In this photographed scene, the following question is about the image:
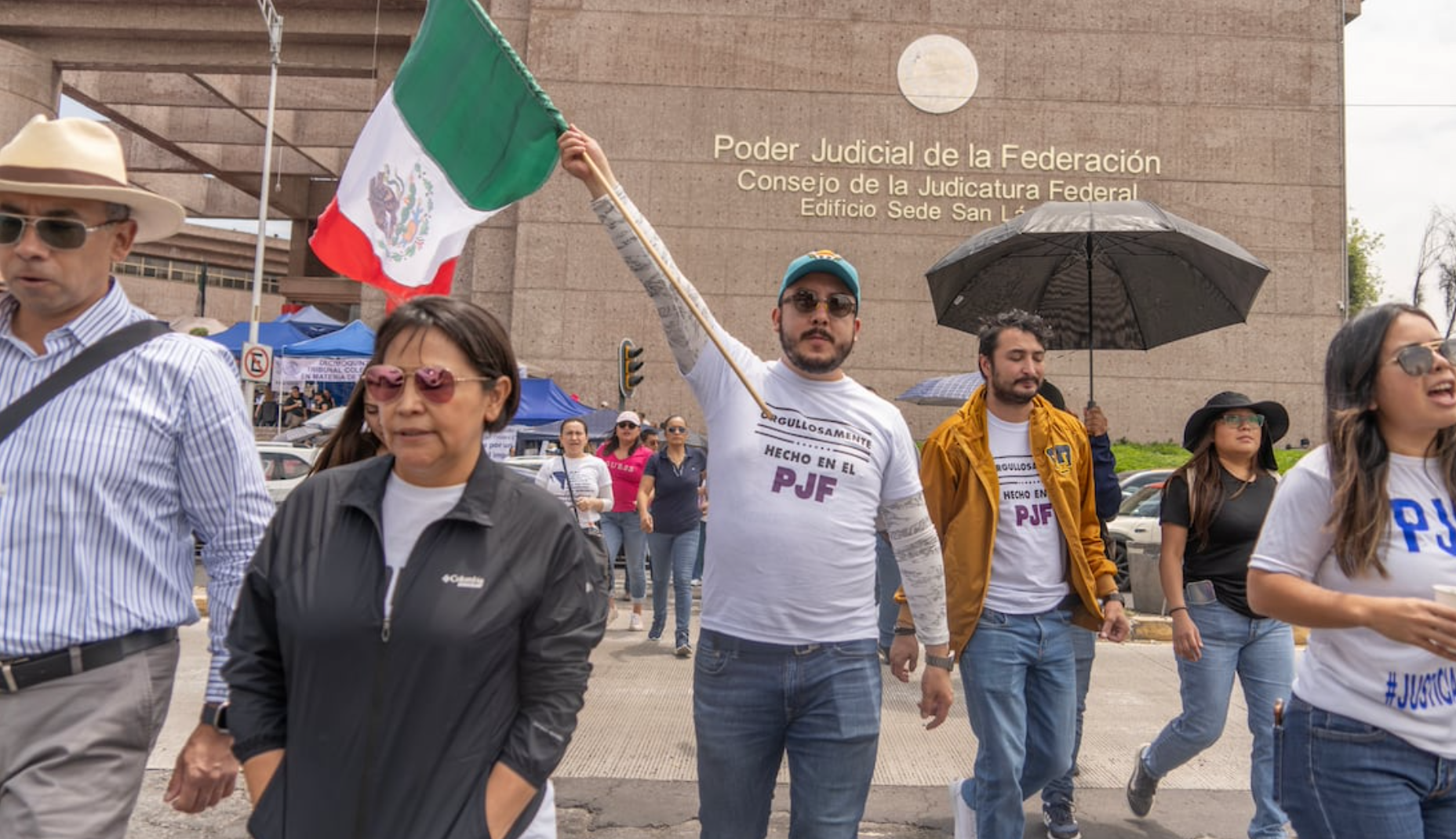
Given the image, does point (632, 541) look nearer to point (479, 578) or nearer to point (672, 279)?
point (672, 279)

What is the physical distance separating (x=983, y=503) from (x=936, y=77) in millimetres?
23673

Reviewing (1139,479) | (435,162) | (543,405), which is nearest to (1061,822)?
(435,162)

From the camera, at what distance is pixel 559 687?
211 centimetres

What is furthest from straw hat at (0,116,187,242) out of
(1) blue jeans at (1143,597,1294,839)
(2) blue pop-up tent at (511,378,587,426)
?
(2) blue pop-up tent at (511,378,587,426)

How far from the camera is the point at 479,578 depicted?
2.05 metres

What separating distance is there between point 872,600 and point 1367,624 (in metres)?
1.29

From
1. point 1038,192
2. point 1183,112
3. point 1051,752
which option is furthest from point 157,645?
point 1183,112

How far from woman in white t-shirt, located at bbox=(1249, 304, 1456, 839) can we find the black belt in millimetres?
2660

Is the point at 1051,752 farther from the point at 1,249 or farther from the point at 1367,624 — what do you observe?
the point at 1,249

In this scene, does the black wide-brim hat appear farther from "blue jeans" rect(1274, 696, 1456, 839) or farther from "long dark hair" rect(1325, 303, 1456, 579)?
"blue jeans" rect(1274, 696, 1456, 839)

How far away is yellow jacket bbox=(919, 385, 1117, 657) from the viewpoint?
3.97m

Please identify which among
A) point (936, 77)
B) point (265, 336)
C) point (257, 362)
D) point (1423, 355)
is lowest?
point (1423, 355)

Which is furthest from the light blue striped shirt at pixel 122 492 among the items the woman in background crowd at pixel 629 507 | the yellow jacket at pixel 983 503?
the woman in background crowd at pixel 629 507

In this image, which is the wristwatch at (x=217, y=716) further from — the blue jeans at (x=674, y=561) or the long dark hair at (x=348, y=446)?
the blue jeans at (x=674, y=561)
